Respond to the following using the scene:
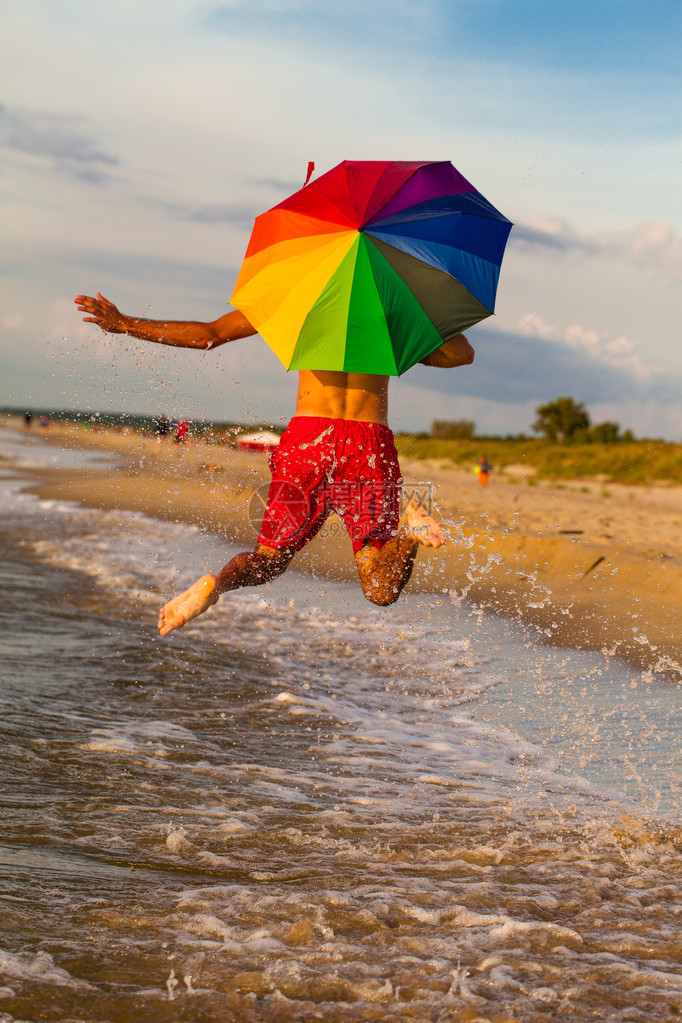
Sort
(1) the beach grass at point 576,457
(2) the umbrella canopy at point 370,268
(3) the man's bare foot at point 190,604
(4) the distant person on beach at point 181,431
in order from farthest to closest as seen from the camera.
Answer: (1) the beach grass at point 576,457 < (4) the distant person on beach at point 181,431 < (3) the man's bare foot at point 190,604 < (2) the umbrella canopy at point 370,268

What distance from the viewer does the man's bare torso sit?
175 inches

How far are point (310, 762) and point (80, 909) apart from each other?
2.17 m

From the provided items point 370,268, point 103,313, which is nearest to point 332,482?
point 370,268

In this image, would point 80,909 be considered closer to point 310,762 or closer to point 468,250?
point 310,762

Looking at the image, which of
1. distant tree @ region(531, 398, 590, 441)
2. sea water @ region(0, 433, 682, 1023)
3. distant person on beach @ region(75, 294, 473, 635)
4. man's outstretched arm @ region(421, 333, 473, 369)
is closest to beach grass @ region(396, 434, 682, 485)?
distant tree @ region(531, 398, 590, 441)

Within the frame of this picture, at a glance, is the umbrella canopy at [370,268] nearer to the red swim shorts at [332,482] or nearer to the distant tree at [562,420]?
the red swim shorts at [332,482]

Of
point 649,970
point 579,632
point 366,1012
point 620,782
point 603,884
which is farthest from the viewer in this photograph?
point 579,632

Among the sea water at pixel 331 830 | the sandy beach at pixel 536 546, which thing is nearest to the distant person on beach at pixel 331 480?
the sandy beach at pixel 536 546

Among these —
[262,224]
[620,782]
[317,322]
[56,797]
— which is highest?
[262,224]

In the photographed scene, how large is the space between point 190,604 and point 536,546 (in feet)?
29.9

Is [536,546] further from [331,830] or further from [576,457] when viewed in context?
[576,457]

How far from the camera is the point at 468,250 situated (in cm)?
445

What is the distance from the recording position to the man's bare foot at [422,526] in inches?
174

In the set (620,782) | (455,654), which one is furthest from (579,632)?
(620,782)
